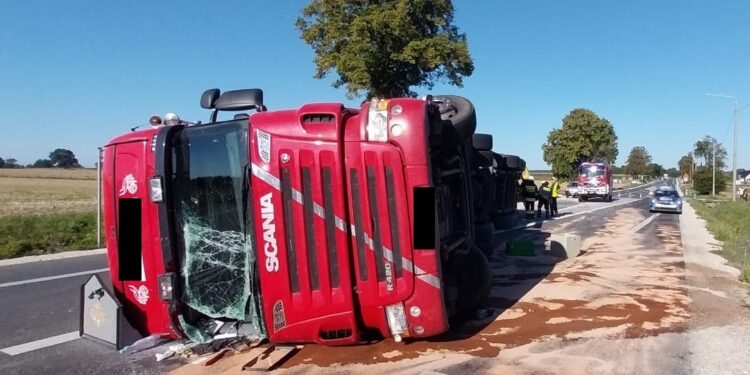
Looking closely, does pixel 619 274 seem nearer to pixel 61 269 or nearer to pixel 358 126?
pixel 358 126

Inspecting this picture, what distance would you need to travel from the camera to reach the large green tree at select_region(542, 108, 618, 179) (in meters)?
58.2

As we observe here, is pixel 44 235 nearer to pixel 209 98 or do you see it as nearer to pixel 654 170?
pixel 209 98

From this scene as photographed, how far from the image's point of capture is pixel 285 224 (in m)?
4.08

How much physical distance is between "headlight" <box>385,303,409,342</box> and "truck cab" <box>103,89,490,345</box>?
0.01m

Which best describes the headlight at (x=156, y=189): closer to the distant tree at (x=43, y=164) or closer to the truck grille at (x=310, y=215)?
the truck grille at (x=310, y=215)

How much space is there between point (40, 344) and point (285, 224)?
9.53ft

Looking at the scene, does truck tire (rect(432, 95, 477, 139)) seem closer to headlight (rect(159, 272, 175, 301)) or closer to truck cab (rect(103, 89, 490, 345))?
truck cab (rect(103, 89, 490, 345))


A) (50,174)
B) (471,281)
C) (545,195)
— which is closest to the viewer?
(471,281)

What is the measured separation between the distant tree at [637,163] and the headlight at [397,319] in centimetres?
13708

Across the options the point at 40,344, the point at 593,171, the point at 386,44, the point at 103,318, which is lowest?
the point at 40,344

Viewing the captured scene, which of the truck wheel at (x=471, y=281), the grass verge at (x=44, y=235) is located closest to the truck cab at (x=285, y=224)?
the truck wheel at (x=471, y=281)

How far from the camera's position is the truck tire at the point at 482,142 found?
770 centimetres

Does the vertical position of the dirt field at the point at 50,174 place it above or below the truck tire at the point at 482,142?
above

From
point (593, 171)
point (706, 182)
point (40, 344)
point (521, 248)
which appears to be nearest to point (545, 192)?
point (521, 248)
